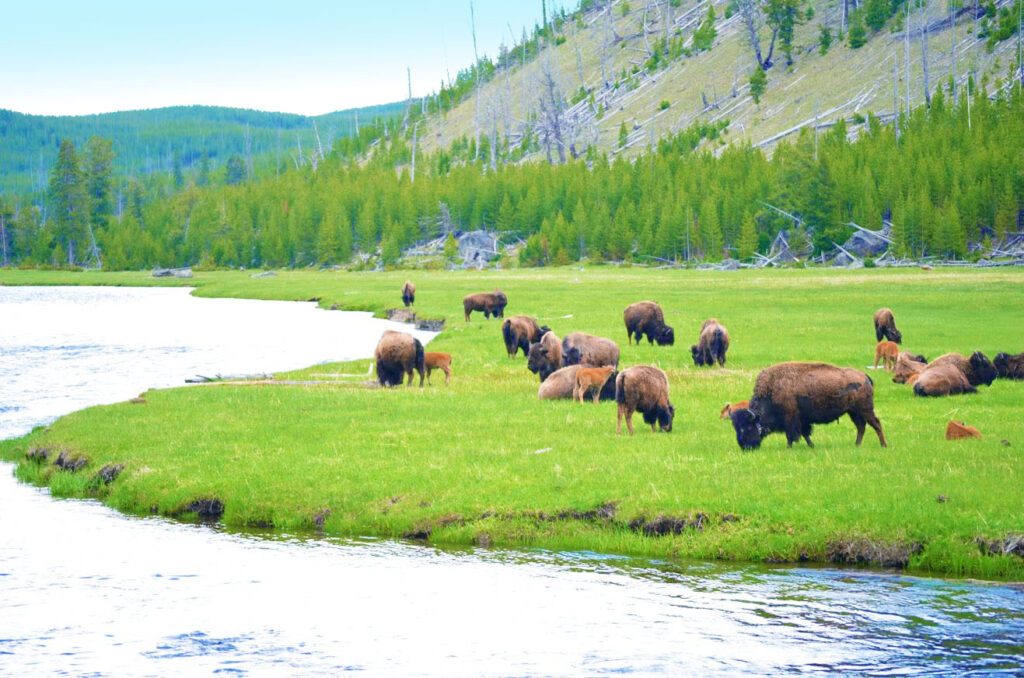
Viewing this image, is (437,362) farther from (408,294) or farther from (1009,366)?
(408,294)

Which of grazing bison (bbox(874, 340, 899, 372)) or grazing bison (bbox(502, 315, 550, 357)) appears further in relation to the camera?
grazing bison (bbox(502, 315, 550, 357))

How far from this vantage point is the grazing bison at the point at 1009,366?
2606 cm

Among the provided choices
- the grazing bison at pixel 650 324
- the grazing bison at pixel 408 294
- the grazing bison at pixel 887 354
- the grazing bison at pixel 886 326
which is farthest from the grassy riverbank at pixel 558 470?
the grazing bison at pixel 408 294

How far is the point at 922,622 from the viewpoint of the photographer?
11.5m

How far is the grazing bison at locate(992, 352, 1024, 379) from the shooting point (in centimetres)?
2606

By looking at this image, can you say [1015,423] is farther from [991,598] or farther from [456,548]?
[456,548]

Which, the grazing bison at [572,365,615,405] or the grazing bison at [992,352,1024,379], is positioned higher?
the grazing bison at [572,365,615,405]

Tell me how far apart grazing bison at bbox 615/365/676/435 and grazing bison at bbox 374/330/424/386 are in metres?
9.57

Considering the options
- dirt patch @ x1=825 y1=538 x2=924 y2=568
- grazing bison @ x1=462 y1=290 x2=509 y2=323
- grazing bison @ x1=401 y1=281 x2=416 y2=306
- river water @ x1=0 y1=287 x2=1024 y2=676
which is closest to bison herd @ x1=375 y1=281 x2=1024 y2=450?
dirt patch @ x1=825 y1=538 x2=924 y2=568

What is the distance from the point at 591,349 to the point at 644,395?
356 inches

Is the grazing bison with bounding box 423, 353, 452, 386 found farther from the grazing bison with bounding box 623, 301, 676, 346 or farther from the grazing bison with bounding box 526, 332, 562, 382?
the grazing bison with bounding box 623, 301, 676, 346

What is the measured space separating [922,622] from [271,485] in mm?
10758

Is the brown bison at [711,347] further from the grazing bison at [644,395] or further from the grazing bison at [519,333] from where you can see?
the grazing bison at [644,395]

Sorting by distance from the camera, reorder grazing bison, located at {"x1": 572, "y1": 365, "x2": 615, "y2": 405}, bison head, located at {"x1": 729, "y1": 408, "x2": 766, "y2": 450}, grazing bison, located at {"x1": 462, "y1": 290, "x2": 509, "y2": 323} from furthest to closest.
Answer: grazing bison, located at {"x1": 462, "y1": 290, "x2": 509, "y2": 323} < grazing bison, located at {"x1": 572, "y1": 365, "x2": 615, "y2": 405} < bison head, located at {"x1": 729, "y1": 408, "x2": 766, "y2": 450}
